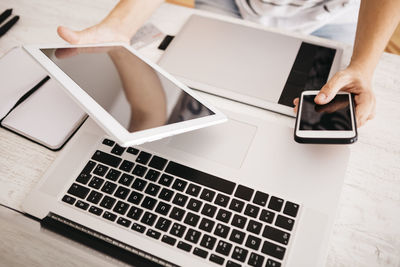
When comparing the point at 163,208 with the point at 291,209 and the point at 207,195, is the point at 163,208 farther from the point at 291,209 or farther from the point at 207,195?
the point at 291,209

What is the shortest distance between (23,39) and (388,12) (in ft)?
2.96

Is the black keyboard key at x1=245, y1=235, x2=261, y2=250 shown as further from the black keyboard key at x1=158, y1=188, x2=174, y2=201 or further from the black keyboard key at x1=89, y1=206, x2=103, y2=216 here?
the black keyboard key at x1=89, y1=206, x2=103, y2=216

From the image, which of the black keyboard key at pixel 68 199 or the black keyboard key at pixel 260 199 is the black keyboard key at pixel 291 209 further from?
the black keyboard key at pixel 68 199

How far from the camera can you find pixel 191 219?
0.50 metres

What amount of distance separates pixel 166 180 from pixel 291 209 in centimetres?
22

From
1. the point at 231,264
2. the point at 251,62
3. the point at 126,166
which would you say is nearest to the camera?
the point at 231,264

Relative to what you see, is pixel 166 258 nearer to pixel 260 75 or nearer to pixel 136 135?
pixel 136 135

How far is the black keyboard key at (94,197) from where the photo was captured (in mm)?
532

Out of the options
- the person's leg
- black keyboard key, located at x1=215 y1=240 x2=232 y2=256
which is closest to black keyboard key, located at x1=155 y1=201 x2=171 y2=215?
black keyboard key, located at x1=215 y1=240 x2=232 y2=256

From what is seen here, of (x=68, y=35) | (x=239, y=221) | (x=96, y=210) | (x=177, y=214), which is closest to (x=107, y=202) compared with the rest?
(x=96, y=210)

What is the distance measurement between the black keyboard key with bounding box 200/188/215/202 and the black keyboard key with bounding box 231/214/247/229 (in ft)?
0.16

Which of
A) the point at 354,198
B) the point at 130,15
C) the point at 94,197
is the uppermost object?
the point at 130,15

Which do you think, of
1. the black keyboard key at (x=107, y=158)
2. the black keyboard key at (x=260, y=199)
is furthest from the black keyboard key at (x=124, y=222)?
the black keyboard key at (x=260, y=199)

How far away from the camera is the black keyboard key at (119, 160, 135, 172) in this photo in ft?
1.85
